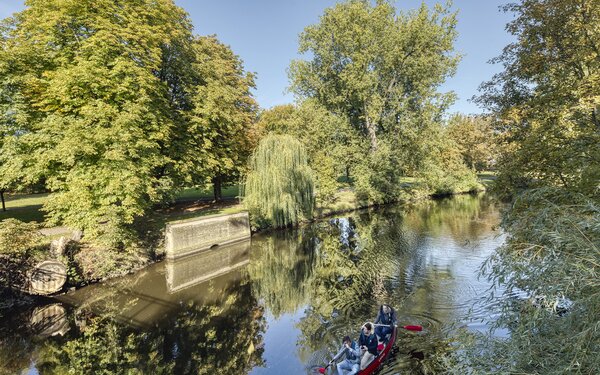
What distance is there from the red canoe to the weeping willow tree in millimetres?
16945

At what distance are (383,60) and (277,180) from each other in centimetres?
1995

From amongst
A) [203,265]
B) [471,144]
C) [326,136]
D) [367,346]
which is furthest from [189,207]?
[471,144]

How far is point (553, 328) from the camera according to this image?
4.94 meters

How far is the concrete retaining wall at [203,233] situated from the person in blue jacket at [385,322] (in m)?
13.9

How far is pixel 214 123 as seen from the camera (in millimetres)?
26531

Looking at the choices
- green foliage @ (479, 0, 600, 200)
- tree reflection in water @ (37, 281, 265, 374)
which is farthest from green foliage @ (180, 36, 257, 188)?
green foliage @ (479, 0, 600, 200)

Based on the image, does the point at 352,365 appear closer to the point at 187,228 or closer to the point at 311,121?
the point at 187,228

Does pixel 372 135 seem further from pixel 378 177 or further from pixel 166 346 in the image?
pixel 166 346

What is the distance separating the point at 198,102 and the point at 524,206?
22.1 meters

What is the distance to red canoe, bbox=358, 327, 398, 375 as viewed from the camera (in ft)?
26.6

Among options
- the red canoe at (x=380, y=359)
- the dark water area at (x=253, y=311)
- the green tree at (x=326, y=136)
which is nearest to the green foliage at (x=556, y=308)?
the dark water area at (x=253, y=311)

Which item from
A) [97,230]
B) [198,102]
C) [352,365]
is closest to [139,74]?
[198,102]

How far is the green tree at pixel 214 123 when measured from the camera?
24.4 metres

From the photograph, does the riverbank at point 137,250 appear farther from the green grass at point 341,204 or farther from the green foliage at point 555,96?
the green foliage at point 555,96
